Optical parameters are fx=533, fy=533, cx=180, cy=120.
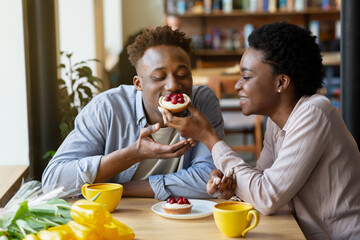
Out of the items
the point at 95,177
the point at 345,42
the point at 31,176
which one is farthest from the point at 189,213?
the point at 31,176

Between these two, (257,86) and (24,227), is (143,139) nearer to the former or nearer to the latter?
(257,86)

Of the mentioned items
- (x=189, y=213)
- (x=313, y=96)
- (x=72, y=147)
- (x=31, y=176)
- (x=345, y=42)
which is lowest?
(x=31, y=176)

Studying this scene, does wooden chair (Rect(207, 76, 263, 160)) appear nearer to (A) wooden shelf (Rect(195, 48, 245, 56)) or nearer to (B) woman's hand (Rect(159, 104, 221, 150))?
(A) wooden shelf (Rect(195, 48, 245, 56))

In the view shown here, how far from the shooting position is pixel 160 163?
2.02 metres

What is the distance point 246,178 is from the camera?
167 centimetres

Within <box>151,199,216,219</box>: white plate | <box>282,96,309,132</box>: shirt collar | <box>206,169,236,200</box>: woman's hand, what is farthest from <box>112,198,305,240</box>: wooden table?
<box>282,96,309,132</box>: shirt collar

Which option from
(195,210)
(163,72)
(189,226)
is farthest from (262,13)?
(189,226)

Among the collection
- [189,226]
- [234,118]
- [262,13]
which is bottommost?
[234,118]

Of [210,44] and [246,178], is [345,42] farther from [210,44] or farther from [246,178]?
[210,44]

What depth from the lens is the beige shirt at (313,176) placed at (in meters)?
1.62

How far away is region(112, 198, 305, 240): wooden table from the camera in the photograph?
1.42 meters

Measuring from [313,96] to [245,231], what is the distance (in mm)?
590

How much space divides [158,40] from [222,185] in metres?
0.61

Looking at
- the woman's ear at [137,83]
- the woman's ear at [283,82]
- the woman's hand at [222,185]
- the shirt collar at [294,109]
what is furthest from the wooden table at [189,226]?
the woman's ear at [137,83]
